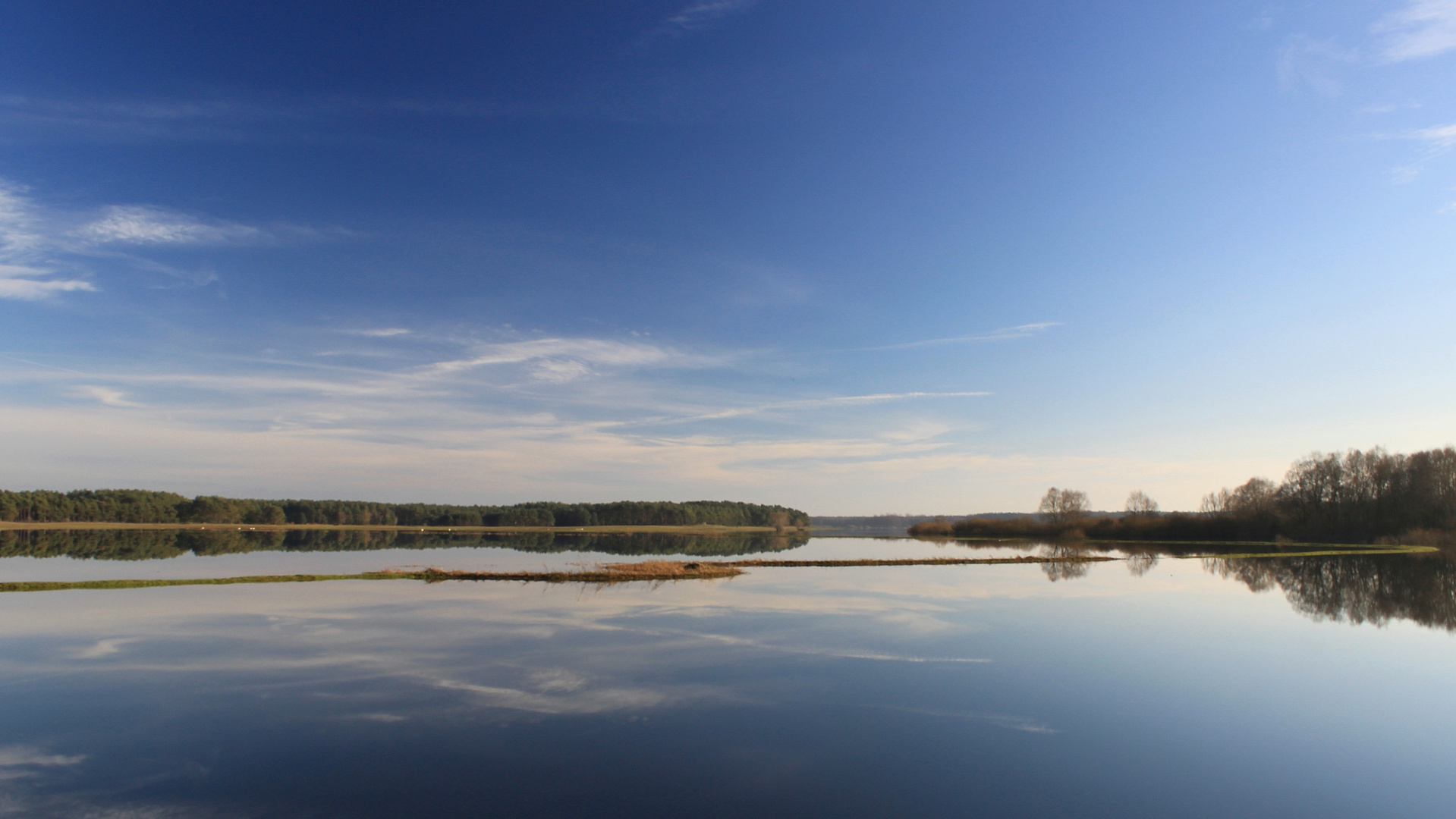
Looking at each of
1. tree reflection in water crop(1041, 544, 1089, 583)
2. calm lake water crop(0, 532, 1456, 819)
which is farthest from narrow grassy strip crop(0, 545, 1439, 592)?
tree reflection in water crop(1041, 544, 1089, 583)

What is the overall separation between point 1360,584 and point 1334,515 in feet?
208

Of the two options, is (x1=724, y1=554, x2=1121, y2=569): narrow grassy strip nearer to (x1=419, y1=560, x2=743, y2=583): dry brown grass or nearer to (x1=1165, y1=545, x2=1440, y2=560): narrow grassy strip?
(x1=419, y1=560, x2=743, y2=583): dry brown grass

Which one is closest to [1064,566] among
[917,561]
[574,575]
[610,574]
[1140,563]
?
[1140,563]

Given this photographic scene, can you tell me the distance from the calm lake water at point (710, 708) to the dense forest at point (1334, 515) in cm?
6995

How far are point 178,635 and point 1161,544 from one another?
9843 cm

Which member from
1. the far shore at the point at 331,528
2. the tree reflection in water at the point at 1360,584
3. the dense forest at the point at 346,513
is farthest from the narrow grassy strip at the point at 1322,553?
the dense forest at the point at 346,513

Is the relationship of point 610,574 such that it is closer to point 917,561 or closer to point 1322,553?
point 917,561

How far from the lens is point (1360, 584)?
3819cm

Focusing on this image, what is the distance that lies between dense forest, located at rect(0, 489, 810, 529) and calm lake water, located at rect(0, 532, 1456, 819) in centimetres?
12563

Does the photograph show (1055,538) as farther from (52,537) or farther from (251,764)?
(52,537)

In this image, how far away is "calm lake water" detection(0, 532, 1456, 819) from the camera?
30.2 feet

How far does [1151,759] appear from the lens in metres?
10.7

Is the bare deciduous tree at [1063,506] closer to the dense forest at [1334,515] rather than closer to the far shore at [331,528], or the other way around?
the dense forest at [1334,515]

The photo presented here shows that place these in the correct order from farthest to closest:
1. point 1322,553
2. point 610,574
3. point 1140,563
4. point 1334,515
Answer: point 1334,515, point 1322,553, point 1140,563, point 610,574
